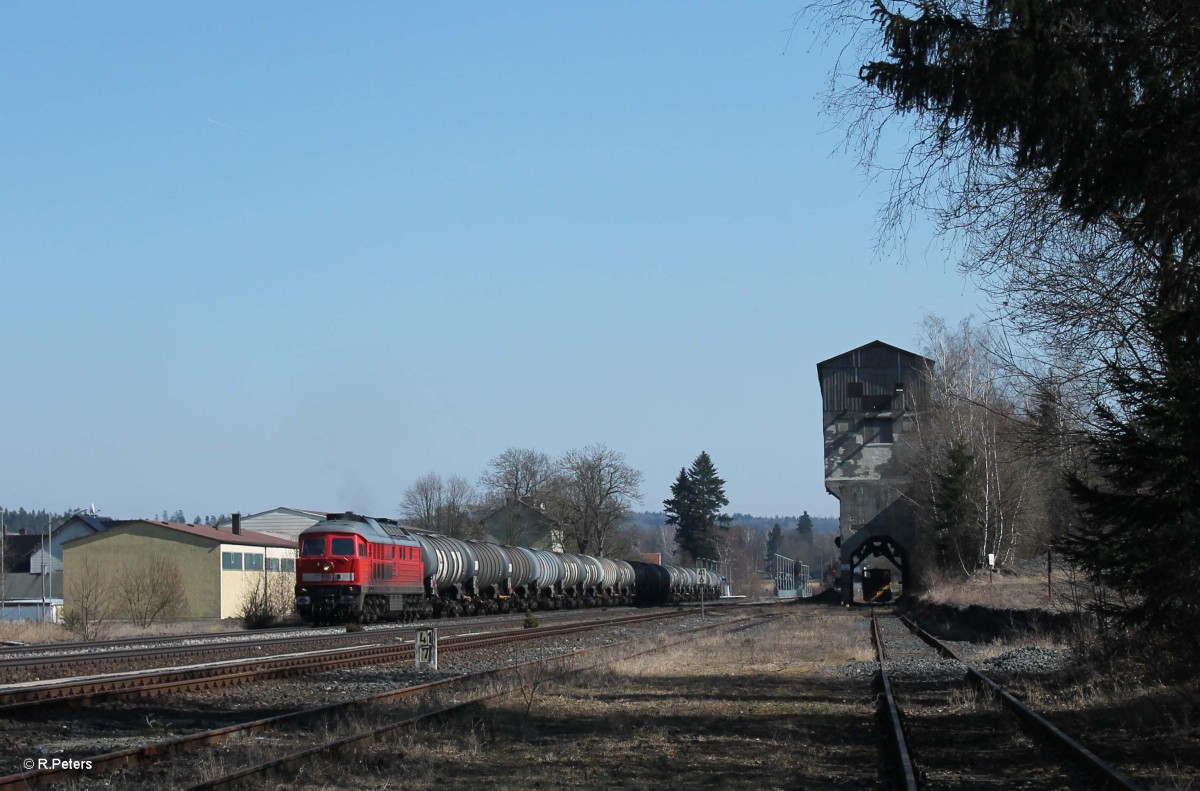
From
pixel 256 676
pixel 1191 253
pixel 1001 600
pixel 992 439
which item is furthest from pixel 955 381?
pixel 1191 253

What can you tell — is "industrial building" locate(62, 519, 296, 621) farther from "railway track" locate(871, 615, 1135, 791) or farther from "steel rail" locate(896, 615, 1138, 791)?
"steel rail" locate(896, 615, 1138, 791)

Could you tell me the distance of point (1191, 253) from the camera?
840cm

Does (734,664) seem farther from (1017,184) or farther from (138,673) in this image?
(1017,184)

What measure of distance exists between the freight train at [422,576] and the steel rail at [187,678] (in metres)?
11.4

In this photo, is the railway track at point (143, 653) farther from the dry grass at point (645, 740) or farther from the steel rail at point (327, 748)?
the dry grass at point (645, 740)

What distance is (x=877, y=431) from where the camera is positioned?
70.9m

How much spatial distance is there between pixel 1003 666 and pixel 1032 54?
45.5 feet

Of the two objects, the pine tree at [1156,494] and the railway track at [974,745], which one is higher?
the pine tree at [1156,494]

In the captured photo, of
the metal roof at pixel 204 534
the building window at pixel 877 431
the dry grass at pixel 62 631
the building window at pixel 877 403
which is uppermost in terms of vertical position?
the building window at pixel 877 403

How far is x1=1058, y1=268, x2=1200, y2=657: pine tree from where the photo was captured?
1016 cm

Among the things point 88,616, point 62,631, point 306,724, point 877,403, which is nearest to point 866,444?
point 877,403

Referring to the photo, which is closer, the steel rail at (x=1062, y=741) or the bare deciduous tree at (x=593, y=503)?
the steel rail at (x=1062, y=741)

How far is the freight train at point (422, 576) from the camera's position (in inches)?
1403

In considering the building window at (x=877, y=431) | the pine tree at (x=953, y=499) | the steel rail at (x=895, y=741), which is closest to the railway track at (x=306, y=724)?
the steel rail at (x=895, y=741)
